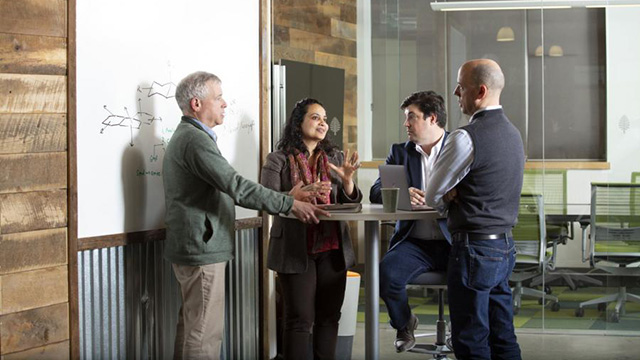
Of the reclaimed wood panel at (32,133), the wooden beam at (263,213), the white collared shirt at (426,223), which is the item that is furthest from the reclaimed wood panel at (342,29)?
the reclaimed wood panel at (32,133)

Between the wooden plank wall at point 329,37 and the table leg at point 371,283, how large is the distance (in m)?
2.22

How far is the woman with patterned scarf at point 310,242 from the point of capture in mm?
4098

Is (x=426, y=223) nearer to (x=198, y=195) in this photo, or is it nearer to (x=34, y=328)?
(x=198, y=195)

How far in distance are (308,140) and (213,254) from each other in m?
0.87

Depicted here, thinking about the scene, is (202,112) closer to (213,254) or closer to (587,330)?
(213,254)

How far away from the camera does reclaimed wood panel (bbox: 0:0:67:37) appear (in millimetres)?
3076

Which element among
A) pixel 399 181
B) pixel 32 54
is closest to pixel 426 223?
pixel 399 181

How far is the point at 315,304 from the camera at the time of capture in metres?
4.23

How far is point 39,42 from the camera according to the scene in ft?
10.5

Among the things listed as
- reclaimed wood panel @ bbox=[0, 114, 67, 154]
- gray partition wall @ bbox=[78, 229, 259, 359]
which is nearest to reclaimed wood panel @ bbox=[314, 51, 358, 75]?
gray partition wall @ bbox=[78, 229, 259, 359]

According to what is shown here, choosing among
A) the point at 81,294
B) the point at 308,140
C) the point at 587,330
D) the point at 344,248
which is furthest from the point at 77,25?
the point at 587,330

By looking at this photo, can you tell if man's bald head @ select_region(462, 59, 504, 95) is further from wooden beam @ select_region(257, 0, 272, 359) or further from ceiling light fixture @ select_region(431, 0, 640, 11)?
ceiling light fixture @ select_region(431, 0, 640, 11)

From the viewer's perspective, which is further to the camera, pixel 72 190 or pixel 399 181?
pixel 399 181

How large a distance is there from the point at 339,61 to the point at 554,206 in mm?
1869
